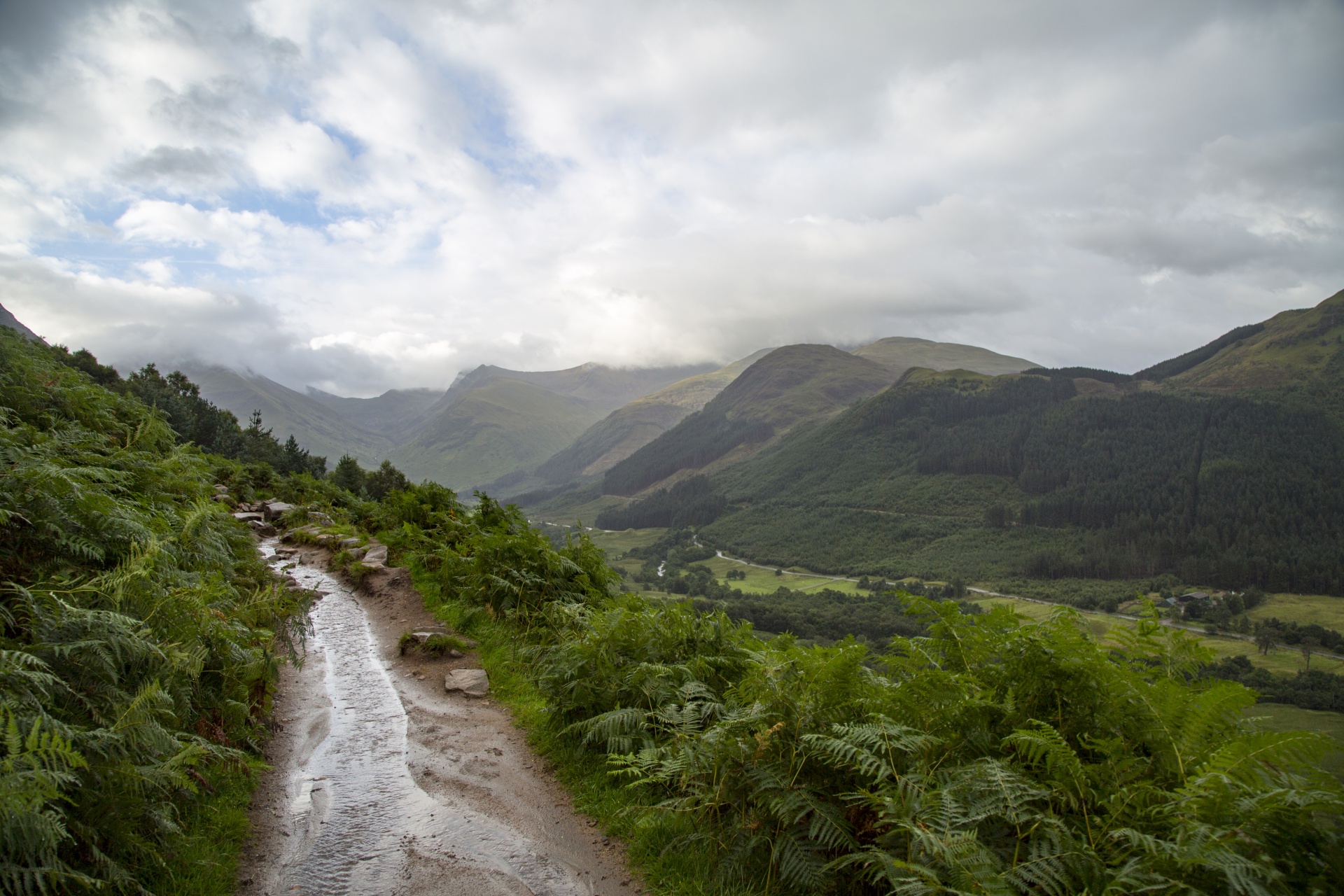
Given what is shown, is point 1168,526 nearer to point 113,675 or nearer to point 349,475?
point 349,475

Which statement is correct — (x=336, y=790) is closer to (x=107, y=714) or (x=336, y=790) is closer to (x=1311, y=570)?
(x=107, y=714)

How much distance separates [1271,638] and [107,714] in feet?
481

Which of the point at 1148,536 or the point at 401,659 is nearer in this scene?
the point at 401,659

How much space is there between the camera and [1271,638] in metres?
102

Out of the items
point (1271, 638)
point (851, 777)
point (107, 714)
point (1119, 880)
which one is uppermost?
point (107, 714)

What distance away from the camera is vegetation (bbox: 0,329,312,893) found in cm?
364

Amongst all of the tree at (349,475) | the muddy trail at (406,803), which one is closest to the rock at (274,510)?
the tree at (349,475)

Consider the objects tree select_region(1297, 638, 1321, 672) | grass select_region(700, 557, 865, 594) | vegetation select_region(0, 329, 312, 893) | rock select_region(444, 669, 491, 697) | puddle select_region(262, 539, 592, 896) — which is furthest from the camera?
grass select_region(700, 557, 865, 594)

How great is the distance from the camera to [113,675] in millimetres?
4723

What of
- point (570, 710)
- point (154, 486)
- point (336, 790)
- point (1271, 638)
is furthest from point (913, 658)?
point (1271, 638)

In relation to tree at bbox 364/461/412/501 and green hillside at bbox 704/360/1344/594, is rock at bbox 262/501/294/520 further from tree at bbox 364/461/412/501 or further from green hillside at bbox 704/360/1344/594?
green hillside at bbox 704/360/1344/594

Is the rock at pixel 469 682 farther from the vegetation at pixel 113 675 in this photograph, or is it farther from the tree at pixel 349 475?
the tree at pixel 349 475

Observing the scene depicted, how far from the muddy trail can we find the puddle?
1 cm

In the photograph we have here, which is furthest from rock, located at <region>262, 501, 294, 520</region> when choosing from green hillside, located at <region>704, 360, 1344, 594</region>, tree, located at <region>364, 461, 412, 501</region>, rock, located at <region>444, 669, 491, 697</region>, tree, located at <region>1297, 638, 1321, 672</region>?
→ green hillside, located at <region>704, 360, 1344, 594</region>
